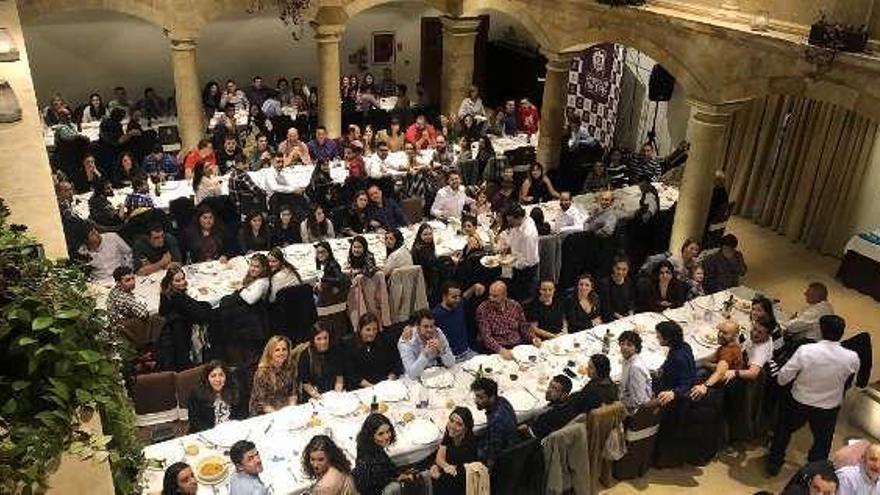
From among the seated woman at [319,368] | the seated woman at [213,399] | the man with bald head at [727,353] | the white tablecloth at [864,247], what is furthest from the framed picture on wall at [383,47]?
the seated woman at [213,399]

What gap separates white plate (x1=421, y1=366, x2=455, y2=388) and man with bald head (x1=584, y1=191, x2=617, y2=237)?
3.07 meters

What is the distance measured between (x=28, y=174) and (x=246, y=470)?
2263 millimetres

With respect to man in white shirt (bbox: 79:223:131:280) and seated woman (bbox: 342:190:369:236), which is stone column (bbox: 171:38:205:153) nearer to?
seated woman (bbox: 342:190:369:236)

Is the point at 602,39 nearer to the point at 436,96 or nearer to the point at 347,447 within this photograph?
the point at 436,96

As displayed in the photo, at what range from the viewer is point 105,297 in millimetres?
6926

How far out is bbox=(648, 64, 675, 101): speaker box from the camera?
12.2 meters

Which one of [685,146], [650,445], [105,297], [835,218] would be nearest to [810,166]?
[835,218]

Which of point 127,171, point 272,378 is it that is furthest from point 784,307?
point 127,171

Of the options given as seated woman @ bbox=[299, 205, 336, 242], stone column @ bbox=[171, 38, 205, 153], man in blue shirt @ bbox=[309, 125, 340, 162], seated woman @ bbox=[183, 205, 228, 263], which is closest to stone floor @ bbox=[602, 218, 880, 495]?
seated woman @ bbox=[299, 205, 336, 242]

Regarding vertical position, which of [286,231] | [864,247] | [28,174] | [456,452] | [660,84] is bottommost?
[864,247]

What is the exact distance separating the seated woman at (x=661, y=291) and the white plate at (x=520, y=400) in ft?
6.51

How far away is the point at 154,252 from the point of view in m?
7.64

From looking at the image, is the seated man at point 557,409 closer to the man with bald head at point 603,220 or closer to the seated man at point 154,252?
the man with bald head at point 603,220

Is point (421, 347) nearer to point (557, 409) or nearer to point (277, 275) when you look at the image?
point (557, 409)
